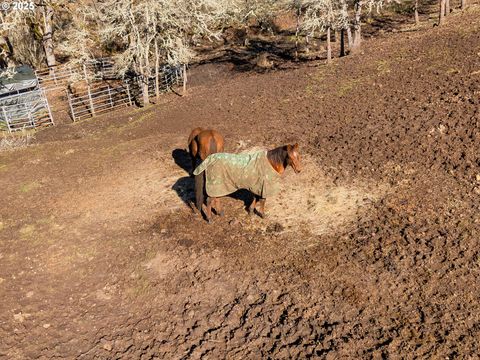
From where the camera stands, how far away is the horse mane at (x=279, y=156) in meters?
8.05

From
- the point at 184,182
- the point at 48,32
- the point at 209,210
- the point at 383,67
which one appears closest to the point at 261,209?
the point at 209,210

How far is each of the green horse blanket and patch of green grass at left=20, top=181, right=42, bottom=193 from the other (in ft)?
20.6

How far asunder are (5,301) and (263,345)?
508cm

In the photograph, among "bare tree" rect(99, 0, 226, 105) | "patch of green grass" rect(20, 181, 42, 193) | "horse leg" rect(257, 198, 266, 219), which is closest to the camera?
"horse leg" rect(257, 198, 266, 219)

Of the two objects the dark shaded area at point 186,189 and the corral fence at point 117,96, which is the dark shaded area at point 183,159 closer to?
the dark shaded area at point 186,189

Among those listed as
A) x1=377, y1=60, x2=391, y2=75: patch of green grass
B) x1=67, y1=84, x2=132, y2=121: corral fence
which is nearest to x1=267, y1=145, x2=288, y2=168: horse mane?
x1=377, y1=60, x2=391, y2=75: patch of green grass

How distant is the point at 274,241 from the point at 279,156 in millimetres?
1801

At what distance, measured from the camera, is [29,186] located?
12219 millimetres

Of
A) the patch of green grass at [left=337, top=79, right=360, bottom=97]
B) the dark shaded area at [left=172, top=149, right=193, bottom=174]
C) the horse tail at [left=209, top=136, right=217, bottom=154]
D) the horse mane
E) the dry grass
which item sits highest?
the horse mane

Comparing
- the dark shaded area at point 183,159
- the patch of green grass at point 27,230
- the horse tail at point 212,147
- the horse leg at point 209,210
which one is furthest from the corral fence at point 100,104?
the horse leg at point 209,210

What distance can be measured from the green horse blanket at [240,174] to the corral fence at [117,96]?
1294cm

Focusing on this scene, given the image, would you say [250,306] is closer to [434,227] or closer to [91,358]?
[91,358]

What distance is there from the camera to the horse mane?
8.05m

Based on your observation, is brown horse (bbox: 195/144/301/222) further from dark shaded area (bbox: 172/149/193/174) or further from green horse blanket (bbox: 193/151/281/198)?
dark shaded area (bbox: 172/149/193/174)
